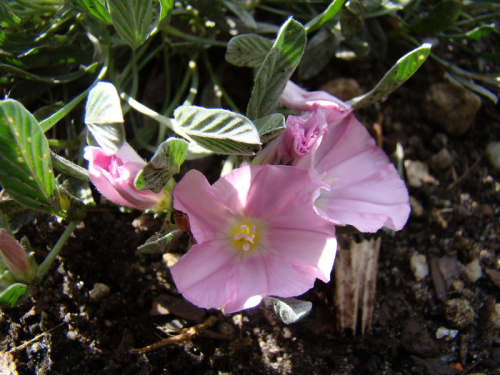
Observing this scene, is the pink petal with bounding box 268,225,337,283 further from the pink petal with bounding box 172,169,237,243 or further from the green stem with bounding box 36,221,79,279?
the green stem with bounding box 36,221,79,279

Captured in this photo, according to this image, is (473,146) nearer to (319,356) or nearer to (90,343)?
(319,356)

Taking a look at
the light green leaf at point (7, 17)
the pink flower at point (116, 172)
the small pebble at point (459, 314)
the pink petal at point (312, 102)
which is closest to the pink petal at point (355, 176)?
the pink petal at point (312, 102)

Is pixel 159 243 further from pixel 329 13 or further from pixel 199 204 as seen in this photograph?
pixel 329 13

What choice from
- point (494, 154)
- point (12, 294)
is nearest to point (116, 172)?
point (12, 294)

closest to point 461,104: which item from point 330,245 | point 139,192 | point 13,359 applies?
point 330,245

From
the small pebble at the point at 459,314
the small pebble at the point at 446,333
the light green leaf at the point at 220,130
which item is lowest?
the small pebble at the point at 446,333

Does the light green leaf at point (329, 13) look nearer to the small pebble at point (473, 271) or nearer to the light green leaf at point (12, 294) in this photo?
the small pebble at point (473, 271)

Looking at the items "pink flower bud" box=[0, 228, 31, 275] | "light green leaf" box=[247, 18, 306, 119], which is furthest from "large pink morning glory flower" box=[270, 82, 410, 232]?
"pink flower bud" box=[0, 228, 31, 275]
